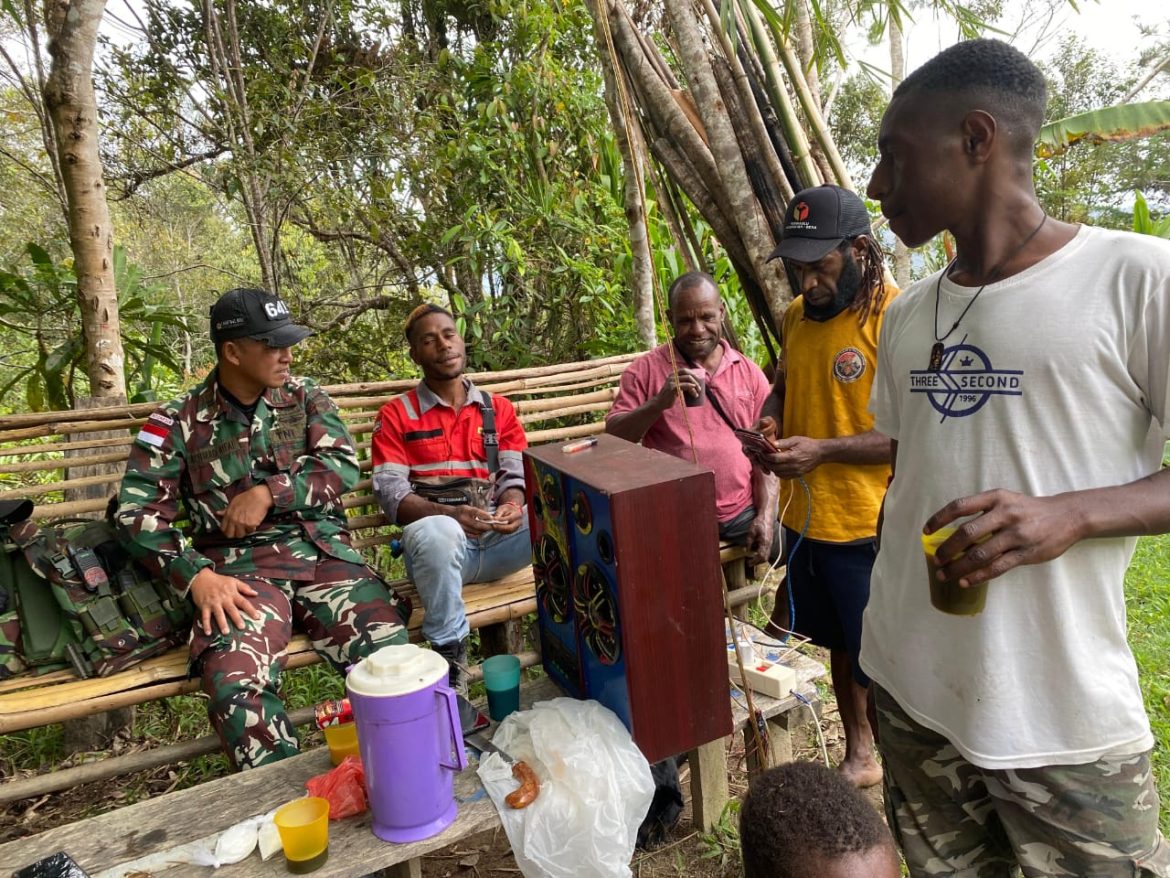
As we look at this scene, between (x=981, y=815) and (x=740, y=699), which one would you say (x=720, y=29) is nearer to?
(x=740, y=699)

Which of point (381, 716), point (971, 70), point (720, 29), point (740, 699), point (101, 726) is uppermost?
point (720, 29)

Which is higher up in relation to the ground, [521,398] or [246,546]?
[521,398]

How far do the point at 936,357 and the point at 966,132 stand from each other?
39 cm

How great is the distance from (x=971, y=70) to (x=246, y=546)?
269 centimetres

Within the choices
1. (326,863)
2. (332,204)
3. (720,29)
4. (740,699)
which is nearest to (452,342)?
(720,29)

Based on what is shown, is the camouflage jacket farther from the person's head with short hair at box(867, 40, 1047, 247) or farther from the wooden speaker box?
the person's head with short hair at box(867, 40, 1047, 247)

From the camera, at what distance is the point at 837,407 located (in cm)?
225

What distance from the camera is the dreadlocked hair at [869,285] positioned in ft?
7.33

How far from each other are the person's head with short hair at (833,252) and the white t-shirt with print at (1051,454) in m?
0.90

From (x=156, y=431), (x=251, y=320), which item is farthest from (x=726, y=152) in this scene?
(x=156, y=431)

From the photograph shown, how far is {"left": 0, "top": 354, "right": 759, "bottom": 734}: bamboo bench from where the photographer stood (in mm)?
2361

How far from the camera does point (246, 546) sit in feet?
9.00

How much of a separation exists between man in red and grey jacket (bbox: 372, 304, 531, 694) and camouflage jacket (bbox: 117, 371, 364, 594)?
0.26m

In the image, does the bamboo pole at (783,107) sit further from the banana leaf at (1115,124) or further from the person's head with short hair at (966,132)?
the banana leaf at (1115,124)
